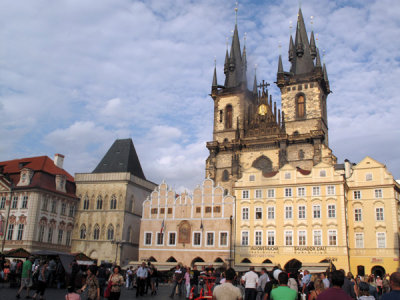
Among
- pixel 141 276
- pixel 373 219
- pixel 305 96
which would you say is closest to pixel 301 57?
pixel 305 96

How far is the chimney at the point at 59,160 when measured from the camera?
55.5m

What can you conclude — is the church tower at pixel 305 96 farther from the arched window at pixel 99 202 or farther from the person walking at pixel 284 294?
the person walking at pixel 284 294

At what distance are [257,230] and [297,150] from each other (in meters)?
14.0

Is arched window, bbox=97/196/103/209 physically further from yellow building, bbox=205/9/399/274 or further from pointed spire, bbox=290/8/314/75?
A: pointed spire, bbox=290/8/314/75

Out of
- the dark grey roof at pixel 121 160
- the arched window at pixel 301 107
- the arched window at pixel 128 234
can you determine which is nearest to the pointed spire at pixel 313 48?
the arched window at pixel 301 107

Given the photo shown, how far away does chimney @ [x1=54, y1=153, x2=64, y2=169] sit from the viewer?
55.5 metres

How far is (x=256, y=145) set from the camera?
5444cm

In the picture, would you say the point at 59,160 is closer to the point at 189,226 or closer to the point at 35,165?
the point at 35,165

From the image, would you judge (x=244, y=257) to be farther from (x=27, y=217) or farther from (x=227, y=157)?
(x=27, y=217)

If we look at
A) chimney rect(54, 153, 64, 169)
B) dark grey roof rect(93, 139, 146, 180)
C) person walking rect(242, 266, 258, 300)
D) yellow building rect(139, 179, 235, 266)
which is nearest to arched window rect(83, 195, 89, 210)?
dark grey roof rect(93, 139, 146, 180)

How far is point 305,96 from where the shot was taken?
182ft

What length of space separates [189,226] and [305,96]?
23014 millimetres

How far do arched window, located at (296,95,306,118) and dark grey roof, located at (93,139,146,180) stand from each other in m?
21.2

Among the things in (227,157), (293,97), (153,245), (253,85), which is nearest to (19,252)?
Answer: (153,245)
